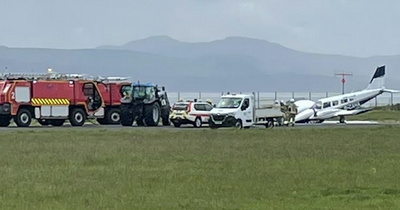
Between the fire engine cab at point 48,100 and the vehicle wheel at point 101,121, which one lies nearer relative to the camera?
the fire engine cab at point 48,100

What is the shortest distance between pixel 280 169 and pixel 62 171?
15.5ft

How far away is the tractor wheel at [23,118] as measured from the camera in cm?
4588

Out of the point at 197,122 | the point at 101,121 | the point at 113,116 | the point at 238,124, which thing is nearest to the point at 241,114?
the point at 238,124

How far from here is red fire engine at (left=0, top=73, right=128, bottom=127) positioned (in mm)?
46094

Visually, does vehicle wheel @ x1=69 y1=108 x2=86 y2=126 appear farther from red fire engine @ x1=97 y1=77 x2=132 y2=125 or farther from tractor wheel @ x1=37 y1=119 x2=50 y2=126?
red fire engine @ x1=97 y1=77 x2=132 y2=125

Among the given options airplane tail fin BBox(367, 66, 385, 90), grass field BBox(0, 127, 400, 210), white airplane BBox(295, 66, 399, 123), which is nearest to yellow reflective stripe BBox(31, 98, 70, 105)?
grass field BBox(0, 127, 400, 210)

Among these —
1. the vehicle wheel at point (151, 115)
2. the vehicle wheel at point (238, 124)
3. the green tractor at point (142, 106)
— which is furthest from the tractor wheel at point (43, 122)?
the vehicle wheel at point (238, 124)

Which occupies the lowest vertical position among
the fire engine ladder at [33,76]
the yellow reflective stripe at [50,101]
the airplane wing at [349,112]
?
the airplane wing at [349,112]

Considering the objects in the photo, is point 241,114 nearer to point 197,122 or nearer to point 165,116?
point 197,122

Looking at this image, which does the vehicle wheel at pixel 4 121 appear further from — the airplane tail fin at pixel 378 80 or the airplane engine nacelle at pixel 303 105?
the airplane tail fin at pixel 378 80

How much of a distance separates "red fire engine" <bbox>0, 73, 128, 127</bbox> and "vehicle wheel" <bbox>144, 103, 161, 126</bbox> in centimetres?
288

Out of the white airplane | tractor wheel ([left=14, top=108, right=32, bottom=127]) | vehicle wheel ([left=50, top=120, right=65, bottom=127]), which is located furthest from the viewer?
the white airplane

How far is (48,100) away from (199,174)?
96.1ft

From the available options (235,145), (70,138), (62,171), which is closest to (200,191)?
(62,171)
